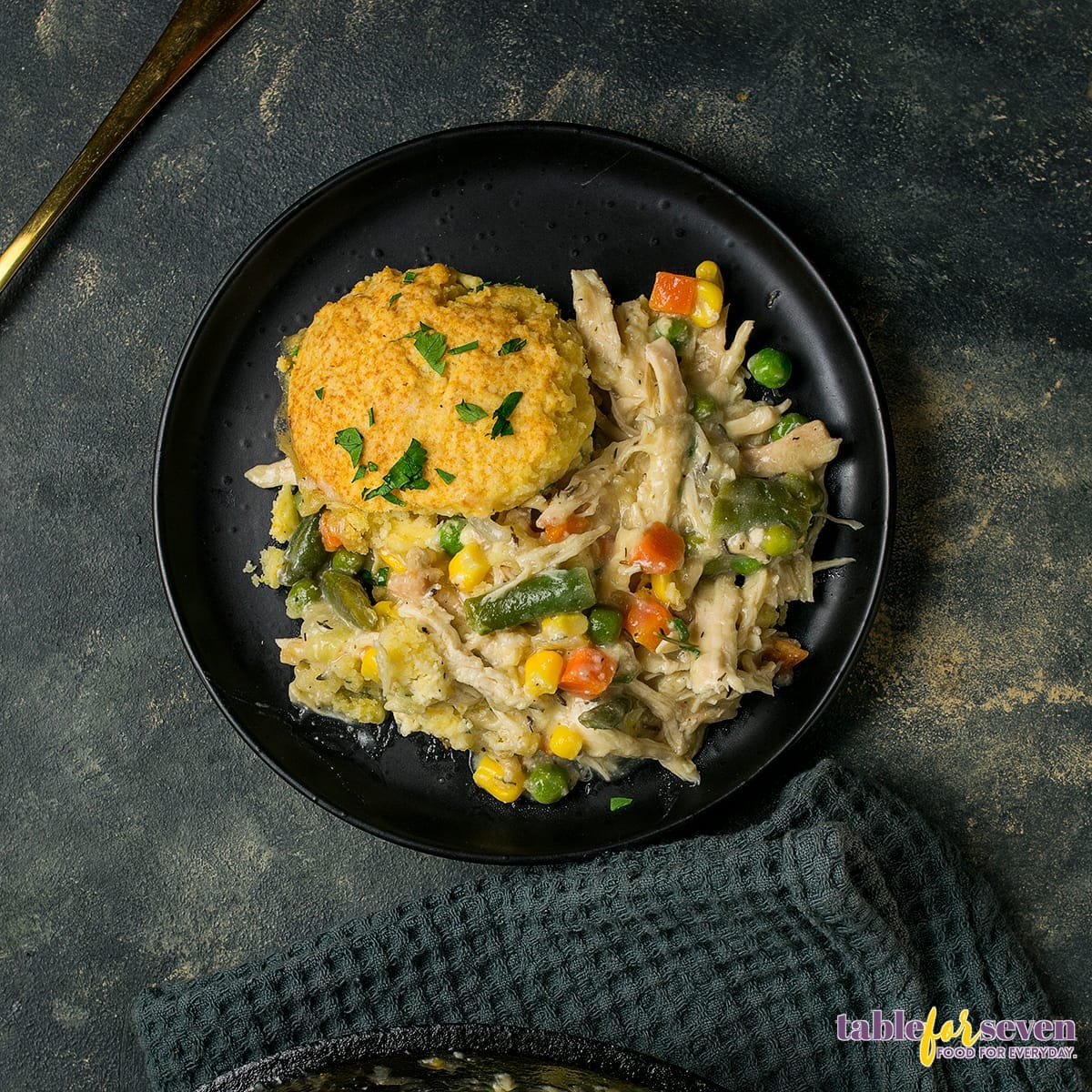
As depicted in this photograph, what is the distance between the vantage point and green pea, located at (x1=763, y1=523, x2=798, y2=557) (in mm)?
4152

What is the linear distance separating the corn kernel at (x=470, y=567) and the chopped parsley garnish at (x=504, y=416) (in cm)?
54

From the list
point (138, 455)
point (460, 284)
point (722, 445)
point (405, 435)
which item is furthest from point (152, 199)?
point (722, 445)

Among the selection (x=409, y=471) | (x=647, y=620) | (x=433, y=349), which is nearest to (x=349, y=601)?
(x=409, y=471)

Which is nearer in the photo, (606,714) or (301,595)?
(606,714)

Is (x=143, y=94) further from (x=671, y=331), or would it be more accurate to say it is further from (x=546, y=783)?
(x=546, y=783)

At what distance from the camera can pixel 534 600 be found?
161 inches

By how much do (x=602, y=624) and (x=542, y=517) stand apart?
516 millimetres

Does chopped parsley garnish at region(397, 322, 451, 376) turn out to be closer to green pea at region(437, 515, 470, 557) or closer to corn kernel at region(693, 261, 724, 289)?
green pea at region(437, 515, 470, 557)

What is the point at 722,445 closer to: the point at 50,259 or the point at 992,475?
the point at 992,475

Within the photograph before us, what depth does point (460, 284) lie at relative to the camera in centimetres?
434

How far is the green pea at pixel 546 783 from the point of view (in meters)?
4.41

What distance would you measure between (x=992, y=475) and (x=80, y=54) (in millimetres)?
4830

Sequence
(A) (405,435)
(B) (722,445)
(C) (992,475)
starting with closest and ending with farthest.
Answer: (A) (405,435), (B) (722,445), (C) (992,475)

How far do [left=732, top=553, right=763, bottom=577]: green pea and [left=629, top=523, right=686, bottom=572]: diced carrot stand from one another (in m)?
0.26
